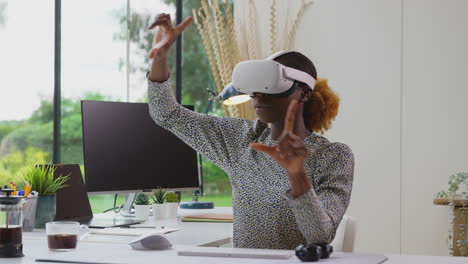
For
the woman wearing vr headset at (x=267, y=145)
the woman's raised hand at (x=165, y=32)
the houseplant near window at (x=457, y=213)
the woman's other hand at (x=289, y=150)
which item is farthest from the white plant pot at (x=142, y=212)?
the houseplant near window at (x=457, y=213)

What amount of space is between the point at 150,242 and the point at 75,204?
97 centimetres

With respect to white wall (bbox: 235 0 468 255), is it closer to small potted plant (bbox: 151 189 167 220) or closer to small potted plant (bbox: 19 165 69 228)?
small potted plant (bbox: 151 189 167 220)

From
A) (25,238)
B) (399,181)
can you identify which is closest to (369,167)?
(399,181)

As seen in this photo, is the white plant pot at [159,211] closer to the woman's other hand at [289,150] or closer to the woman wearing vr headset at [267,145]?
the woman wearing vr headset at [267,145]

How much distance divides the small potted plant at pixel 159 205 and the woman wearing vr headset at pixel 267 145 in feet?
2.29

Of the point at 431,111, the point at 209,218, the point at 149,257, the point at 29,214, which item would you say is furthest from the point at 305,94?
the point at 431,111

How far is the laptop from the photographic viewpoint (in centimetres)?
286

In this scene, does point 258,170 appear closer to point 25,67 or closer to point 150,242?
point 150,242

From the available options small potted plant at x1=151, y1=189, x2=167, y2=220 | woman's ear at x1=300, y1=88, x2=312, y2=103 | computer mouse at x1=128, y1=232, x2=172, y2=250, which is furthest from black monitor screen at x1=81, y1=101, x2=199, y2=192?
woman's ear at x1=300, y1=88, x2=312, y2=103

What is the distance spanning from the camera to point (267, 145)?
2096mm

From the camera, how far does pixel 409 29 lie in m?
4.56

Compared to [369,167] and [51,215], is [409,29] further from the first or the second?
[51,215]

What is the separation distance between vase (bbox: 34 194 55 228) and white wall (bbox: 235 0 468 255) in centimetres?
243

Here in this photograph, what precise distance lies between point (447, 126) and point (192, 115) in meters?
2.46
